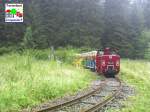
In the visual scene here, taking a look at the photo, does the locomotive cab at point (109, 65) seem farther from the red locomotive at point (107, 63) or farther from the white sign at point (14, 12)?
the white sign at point (14, 12)

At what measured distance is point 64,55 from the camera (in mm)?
45156

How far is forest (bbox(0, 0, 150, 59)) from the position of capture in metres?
72.5

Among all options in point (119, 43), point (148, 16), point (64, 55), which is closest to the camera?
point (64, 55)

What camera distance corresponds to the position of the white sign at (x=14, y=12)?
53.3 ft

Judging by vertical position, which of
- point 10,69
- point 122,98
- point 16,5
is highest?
point 16,5

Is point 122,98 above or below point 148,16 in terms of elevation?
below

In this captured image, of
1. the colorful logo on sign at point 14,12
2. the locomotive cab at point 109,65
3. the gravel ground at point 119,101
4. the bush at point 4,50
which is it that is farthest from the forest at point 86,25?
the colorful logo on sign at point 14,12

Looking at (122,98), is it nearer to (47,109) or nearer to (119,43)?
(47,109)

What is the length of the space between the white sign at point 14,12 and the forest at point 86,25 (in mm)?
52982

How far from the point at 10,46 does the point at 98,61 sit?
112 feet

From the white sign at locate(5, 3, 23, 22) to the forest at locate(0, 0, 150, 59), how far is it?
174ft

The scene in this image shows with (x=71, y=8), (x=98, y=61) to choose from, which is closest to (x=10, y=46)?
(x=71, y=8)

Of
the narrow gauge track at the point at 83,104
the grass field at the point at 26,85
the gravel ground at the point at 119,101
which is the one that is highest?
the grass field at the point at 26,85

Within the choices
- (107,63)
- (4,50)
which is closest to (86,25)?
(4,50)
